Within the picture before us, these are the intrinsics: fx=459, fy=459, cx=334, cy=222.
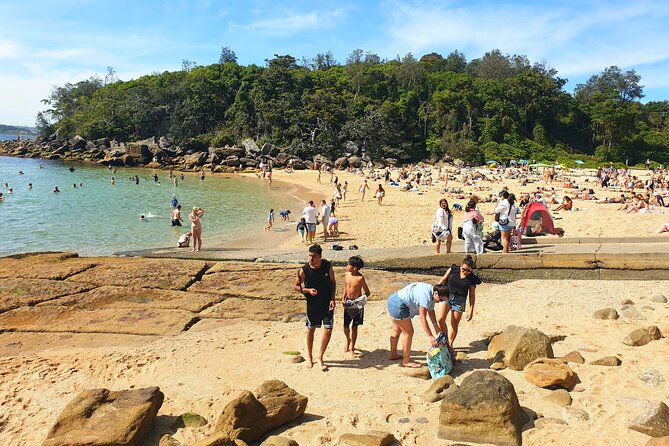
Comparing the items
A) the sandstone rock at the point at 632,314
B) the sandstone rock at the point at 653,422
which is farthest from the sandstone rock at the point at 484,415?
the sandstone rock at the point at 632,314

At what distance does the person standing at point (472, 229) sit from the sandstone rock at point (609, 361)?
499cm

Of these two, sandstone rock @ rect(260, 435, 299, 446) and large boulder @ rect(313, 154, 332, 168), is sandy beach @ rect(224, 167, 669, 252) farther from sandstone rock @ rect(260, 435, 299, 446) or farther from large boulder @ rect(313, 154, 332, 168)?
large boulder @ rect(313, 154, 332, 168)

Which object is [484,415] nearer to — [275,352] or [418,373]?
[418,373]

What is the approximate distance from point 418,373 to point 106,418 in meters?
3.43

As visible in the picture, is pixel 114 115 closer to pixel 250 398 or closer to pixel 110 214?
pixel 110 214

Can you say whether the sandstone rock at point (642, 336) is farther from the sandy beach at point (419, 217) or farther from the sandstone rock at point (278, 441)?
the sandy beach at point (419, 217)

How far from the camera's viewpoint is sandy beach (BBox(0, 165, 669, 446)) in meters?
4.64

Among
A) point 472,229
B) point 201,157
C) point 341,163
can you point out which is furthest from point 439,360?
point 201,157

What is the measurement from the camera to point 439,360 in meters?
5.45

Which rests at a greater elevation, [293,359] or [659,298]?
[659,298]

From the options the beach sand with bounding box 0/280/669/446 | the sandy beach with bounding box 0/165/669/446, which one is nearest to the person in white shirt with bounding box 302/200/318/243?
the sandy beach with bounding box 0/165/669/446

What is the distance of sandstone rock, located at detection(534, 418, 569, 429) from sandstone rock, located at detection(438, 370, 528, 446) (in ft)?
0.35

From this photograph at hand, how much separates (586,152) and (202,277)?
66.0 metres

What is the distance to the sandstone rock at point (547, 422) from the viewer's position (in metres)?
4.34
